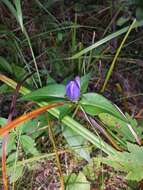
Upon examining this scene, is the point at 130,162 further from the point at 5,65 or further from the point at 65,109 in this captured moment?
the point at 5,65

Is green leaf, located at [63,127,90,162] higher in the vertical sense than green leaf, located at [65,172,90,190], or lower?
higher

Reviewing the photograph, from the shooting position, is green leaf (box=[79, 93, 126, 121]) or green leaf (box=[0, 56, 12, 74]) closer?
green leaf (box=[79, 93, 126, 121])

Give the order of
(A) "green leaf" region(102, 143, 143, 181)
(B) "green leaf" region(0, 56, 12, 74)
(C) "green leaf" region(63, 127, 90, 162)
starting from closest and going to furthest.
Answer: (A) "green leaf" region(102, 143, 143, 181) → (C) "green leaf" region(63, 127, 90, 162) → (B) "green leaf" region(0, 56, 12, 74)

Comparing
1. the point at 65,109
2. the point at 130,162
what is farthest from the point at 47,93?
the point at 130,162

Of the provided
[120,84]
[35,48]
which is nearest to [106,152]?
[120,84]

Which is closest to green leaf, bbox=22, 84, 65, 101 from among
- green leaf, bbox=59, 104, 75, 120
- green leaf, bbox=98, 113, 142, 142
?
green leaf, bbox=59, 104, 75, 120

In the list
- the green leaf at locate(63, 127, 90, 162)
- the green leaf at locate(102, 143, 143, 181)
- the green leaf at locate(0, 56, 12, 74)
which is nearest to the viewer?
the green leaf at locate(102, 143, 143, 181)

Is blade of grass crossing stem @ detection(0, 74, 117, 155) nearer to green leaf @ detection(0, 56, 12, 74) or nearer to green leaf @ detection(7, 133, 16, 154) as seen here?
green leaf @ detection(7, 133, 16, 154)
